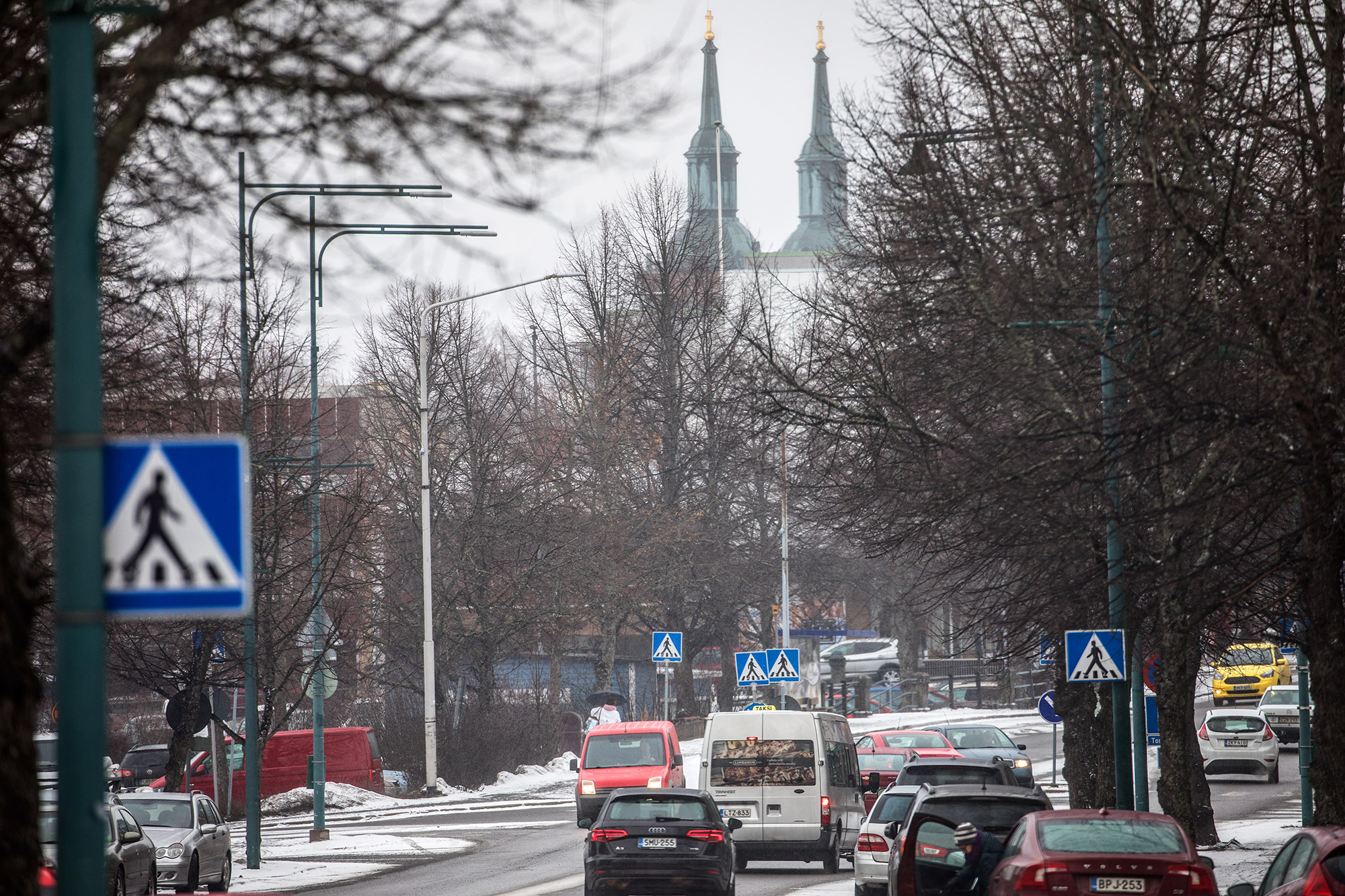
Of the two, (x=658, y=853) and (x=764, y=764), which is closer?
(x=658, y=853)

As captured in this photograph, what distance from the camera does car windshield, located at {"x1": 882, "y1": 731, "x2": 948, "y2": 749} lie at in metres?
33.0

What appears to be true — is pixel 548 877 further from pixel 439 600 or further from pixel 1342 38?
pixel 439 600

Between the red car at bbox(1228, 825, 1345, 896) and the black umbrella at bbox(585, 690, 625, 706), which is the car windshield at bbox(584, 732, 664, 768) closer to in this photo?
the black umbrella at bbox(585, 690, 625, 706)

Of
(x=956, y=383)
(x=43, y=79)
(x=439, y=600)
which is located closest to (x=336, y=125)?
(x=43, y=79)

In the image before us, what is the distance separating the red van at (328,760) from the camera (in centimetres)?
3812

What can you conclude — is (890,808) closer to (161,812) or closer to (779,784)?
(779,784)

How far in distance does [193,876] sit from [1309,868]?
47.6 feet

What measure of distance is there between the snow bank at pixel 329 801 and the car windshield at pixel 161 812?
1461 centimetres

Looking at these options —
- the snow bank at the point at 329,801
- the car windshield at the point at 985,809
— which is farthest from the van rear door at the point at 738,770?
the snow bank at the point at 329,801

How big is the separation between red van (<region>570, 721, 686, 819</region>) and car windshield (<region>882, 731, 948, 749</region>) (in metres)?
5.25

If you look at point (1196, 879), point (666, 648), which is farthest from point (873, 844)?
point (666, 648)

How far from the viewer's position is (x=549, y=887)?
68.4 ft

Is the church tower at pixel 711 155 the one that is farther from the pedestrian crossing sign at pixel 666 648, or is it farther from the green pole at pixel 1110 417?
the green pole at pixel 1110 417

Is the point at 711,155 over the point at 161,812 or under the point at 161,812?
over
